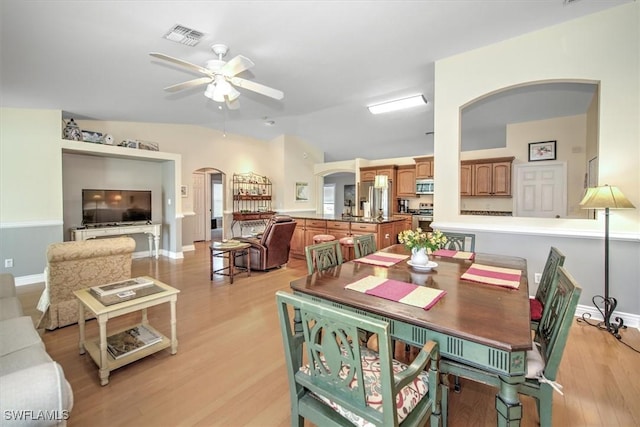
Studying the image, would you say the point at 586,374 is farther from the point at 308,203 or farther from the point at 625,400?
the point at 308,203

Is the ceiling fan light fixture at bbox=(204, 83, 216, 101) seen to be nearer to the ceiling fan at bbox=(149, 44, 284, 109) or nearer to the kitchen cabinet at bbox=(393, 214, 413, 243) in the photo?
the ceiling fan at bbox=(149, 44, 284, 109)

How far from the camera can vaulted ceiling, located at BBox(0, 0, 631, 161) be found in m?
2.39

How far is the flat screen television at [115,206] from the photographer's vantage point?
17.2ft

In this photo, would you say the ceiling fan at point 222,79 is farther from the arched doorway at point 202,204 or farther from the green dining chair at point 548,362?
the arched doorway at point 202,204

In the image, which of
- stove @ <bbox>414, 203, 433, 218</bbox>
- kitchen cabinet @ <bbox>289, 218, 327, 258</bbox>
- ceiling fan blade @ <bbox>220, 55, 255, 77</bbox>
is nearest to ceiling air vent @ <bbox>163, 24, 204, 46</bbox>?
ceiling fan blade @ <bbox>220, 55, 255, 77</bbox>

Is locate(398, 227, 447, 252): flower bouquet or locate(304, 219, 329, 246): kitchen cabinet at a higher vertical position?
locate(398, 227, 447, 252): flower bouquet

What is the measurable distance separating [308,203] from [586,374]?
7528 millimetres

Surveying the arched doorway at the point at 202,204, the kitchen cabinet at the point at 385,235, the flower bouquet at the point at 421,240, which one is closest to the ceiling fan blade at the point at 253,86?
the flower bouquet at the point at 421,240

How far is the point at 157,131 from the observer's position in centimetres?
617

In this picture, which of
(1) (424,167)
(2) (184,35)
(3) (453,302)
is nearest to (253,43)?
(2) (184,35)

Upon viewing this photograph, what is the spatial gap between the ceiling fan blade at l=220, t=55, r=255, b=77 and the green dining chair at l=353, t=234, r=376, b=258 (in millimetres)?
1904

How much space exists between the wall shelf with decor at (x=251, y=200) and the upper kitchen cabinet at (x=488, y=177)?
16.8 ft

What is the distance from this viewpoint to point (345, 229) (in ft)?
17.7

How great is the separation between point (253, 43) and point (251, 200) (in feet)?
17.7
